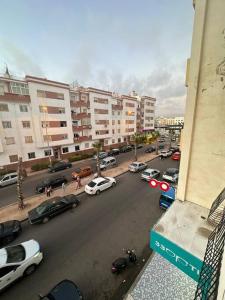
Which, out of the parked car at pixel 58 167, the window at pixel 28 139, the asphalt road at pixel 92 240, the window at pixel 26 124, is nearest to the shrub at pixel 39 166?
the parked car at pixel 58 167

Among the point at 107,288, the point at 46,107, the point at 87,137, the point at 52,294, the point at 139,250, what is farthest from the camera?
the point at 87,137

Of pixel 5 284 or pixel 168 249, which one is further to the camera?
pixel 5 284

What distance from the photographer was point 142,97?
5234cm

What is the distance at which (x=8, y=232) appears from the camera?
949 centimetres

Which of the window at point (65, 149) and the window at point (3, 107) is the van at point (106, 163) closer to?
the window at point (65, 149)

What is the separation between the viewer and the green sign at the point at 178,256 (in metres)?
3.83

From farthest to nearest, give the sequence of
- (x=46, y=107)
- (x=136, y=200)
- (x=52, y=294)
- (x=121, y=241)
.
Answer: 1. (x=46, y=107)
2. (x=136, y=200)
3. (x=121, y=241)
4. (x=52, y=294)

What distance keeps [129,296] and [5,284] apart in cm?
575

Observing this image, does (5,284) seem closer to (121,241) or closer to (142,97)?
(121,241)

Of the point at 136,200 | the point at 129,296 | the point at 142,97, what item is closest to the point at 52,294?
the point at 129,296

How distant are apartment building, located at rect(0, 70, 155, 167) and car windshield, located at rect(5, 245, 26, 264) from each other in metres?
18.8

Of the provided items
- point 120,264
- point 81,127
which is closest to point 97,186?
point 120,264

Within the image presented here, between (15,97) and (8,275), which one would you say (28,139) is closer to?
(15,97)

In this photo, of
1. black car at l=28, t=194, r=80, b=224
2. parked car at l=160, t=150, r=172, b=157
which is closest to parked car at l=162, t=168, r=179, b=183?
black car at l=28, t=194, r=80, b=224
